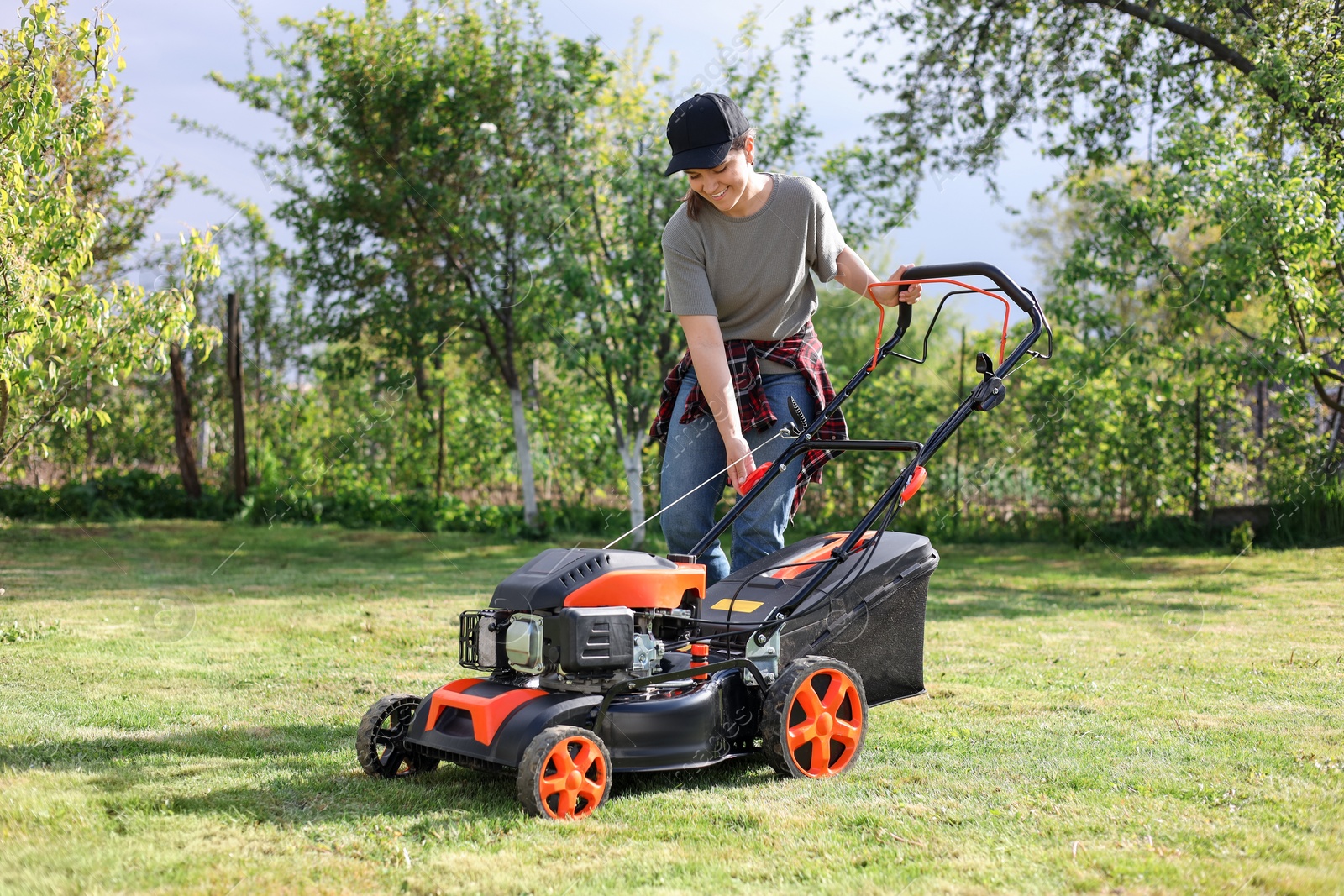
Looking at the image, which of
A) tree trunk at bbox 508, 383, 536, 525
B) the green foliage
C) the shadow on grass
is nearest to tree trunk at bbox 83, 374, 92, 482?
tree trunk at bbox 508, 383, 536, 525

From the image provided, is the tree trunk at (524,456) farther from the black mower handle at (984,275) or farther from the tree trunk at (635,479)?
the black mower handle at (984,275)

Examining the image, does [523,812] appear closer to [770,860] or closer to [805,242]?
[770,860]

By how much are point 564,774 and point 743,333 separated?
1.37 metres

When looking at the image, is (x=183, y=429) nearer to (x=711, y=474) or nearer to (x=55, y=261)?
(x=55, y=261)

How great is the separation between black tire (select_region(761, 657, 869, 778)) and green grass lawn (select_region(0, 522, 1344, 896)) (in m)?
0.07

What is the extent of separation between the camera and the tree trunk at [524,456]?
9.45 meters

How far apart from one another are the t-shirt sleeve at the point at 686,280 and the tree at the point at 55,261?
7.29 ft

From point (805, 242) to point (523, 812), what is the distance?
5.40 feet

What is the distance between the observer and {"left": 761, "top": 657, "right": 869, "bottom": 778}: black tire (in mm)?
2799

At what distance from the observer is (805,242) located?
329cm

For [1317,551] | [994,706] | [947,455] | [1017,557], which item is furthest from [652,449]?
[994,706]

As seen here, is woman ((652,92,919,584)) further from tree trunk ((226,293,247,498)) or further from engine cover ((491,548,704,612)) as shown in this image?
tree trunk ((226,293,247,498))

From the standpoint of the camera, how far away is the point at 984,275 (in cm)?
323

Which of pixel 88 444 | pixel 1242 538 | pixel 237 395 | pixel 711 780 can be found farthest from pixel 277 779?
pixel 88 444
